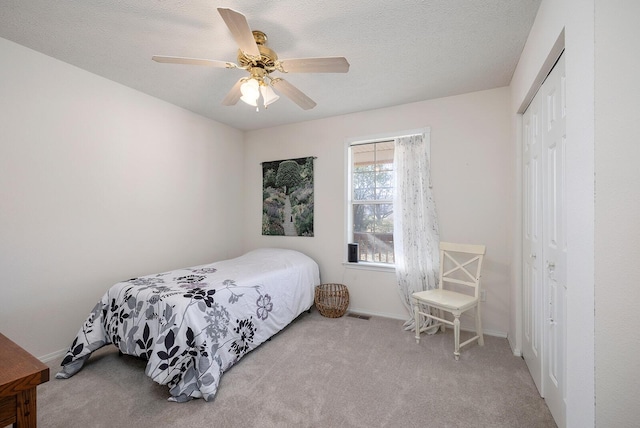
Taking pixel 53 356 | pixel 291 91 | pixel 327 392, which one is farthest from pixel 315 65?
pixel 53 356

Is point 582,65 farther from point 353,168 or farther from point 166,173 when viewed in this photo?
point 166,173

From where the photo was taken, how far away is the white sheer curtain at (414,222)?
310cm

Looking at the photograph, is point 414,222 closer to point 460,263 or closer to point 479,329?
point 460,263

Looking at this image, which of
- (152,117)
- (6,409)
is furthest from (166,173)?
(6,409)

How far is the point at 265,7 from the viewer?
1.73m

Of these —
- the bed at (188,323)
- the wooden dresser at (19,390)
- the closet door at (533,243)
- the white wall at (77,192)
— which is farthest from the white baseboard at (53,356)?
the closet door at (533,243)

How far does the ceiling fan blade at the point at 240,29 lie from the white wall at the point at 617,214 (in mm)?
1494

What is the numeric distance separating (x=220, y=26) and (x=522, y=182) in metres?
2.75

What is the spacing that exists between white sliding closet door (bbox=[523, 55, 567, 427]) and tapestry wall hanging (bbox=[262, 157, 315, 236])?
8.05ft

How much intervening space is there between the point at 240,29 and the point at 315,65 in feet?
1.72

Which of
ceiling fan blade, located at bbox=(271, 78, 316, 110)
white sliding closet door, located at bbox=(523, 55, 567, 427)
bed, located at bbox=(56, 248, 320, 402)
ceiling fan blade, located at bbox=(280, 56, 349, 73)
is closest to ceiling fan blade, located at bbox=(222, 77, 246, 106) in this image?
ceiling fan blade, located at bbox=(271, 78, 316, 110)

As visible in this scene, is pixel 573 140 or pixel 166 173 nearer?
pixel 573 140

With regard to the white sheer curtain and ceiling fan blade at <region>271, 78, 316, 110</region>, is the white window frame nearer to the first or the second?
the white sheer curtain

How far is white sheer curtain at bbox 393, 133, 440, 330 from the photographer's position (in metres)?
3.10
